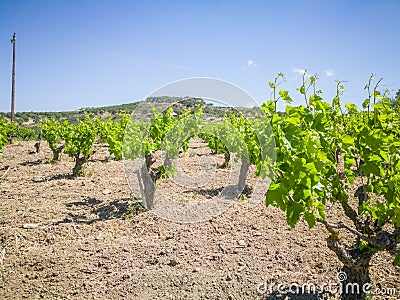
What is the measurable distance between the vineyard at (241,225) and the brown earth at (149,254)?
0.02 meters

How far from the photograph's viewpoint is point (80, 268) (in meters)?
3.81

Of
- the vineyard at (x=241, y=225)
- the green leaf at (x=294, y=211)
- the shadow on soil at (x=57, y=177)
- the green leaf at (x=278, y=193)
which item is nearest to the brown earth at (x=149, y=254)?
the vineyard at (x=241, y=225)

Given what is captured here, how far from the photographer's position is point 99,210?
5.89 m

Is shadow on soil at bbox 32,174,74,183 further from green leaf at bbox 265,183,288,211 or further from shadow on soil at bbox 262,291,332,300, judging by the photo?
green leaf at bbox 265,183,288,211

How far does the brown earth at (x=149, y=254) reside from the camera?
133 inches

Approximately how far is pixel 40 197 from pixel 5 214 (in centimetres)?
103

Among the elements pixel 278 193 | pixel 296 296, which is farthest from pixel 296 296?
pixel 278 193

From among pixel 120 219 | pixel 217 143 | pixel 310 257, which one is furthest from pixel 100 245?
pixel 217 143

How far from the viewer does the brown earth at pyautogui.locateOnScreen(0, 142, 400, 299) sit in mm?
3371

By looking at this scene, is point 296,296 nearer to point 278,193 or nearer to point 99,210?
point 278,193

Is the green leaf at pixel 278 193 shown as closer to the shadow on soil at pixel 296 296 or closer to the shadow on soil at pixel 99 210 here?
the shadow on soil at pixel 296 296

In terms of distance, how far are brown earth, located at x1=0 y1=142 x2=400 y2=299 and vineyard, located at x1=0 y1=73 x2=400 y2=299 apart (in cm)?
2

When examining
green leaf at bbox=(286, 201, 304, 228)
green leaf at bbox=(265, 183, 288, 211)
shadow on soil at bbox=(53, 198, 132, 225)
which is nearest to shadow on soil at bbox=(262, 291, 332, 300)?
green leaf at bbox=(286, 201, 304, 228)

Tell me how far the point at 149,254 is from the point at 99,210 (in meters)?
2.16
